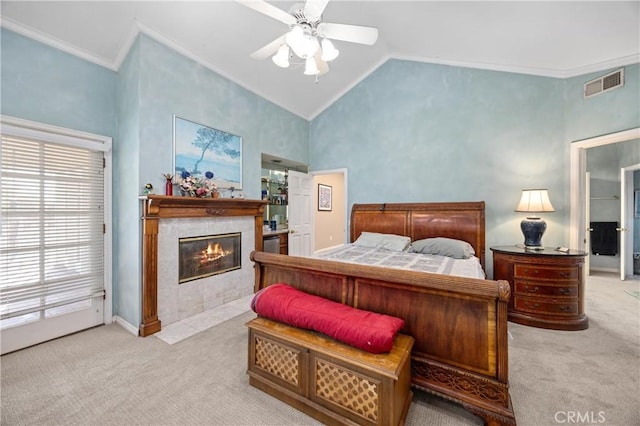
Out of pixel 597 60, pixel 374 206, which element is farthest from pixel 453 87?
pixel 374 206

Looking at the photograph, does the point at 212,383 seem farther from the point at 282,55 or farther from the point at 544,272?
the point at 544,272

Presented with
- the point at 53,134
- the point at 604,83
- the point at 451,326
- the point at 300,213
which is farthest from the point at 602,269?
the point at 53,134

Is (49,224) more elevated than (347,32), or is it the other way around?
(347,32)

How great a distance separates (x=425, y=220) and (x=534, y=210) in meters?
1.36

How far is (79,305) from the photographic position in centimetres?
289

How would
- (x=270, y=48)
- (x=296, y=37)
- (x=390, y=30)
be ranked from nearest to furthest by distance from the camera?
(x=296, y=37), (x=270, y=48), (x=390, y=30)

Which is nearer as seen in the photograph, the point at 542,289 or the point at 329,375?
the point at 329,375

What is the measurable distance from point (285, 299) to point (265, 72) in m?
3.49

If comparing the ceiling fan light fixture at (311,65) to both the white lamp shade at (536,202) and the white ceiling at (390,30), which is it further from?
the white lamp shade at (536,202)

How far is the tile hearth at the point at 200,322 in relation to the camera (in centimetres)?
278

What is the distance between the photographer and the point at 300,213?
538 centimetres

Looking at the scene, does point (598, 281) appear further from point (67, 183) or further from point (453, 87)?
point (67, 183)

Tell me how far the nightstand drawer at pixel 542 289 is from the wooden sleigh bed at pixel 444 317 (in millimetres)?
1924

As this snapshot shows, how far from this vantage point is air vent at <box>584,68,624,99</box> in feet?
9.80
